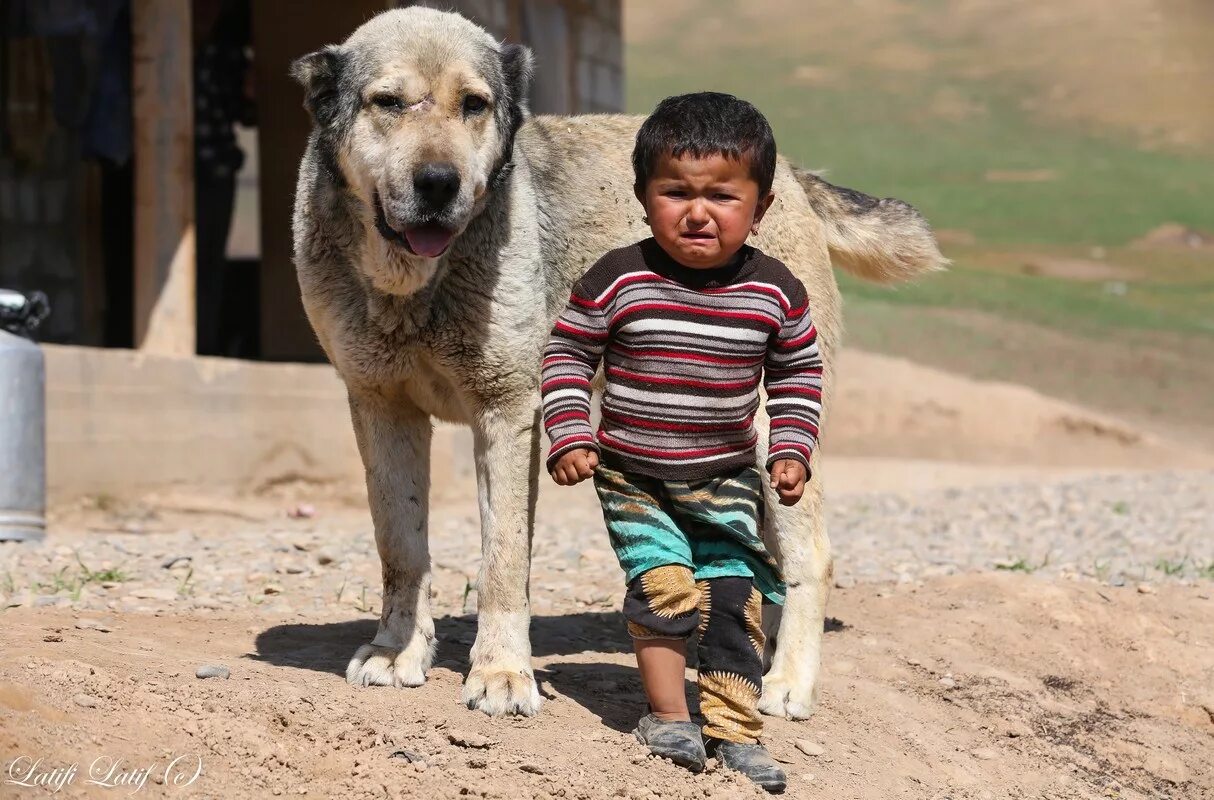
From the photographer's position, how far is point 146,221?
371 inches

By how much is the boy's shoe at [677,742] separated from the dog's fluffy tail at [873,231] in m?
2.27

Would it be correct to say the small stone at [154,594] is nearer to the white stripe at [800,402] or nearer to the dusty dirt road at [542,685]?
the dusty dirt road at [542,685]

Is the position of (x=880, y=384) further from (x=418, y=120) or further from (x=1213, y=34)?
(x=1213, y=34)

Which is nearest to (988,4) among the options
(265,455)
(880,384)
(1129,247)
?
(1129,247)

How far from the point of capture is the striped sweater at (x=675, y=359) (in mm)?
3643

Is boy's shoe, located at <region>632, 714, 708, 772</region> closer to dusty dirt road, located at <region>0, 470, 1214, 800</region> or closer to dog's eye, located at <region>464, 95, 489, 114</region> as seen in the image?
dusty dirt road, located at <region>0, 470, 1214, 800</region>

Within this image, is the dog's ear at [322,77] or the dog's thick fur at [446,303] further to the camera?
the dog's ear at [322,77]

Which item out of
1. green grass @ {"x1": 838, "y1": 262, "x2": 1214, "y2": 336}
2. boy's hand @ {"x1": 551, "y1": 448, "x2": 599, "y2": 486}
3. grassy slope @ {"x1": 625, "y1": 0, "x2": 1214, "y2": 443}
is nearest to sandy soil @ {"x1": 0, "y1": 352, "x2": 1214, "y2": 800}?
boy's hand @ {"x1": 551, "y1": 448, "x2": 599, "y2": 486}

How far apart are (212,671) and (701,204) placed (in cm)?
177

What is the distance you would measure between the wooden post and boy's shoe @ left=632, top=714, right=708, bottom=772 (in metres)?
6.52

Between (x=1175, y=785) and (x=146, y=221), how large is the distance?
7.04 metres

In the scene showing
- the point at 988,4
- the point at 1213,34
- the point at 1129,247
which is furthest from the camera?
the point at 988,4

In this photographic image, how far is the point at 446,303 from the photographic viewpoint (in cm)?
416

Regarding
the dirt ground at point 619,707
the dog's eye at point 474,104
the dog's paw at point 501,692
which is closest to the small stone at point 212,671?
the dirt ground at point 619,707
